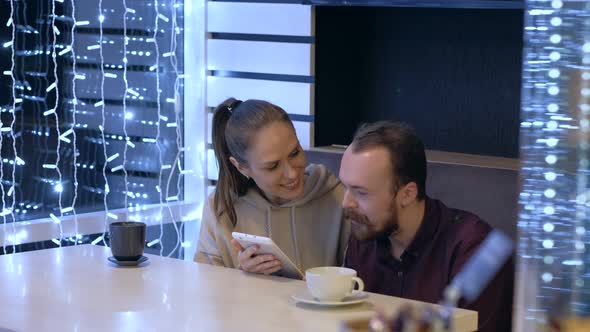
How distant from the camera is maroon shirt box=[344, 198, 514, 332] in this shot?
2475 millimetres

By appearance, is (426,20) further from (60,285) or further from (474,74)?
(60,285)

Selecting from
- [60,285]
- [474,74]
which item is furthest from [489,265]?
[474,74]

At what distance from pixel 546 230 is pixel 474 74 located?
9.27 ft

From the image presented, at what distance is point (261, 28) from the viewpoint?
4.40 metres

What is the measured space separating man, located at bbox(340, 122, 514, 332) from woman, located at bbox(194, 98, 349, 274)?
0.92 feet

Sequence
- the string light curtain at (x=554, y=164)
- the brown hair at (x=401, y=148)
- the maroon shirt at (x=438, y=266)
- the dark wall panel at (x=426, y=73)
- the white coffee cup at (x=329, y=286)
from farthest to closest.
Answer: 1. the dark wall panel at (x=426, y=73)
2. the brown hair at (x=401, y=148)
3. the maroon shirt at (x=438, y=266)
4. the white coffee cup at (x=329, y=286)
5. the string light curtain at (x=554, y=164)

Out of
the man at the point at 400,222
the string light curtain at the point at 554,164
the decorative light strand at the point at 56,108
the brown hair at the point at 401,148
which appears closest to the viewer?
the string light curtain at the point at 554,164

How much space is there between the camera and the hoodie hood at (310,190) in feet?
10.0

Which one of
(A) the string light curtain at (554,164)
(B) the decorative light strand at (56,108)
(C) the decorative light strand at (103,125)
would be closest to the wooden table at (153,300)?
(A) the string light curtain at (554,164)

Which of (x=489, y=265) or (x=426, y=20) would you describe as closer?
(x=489, y=265)

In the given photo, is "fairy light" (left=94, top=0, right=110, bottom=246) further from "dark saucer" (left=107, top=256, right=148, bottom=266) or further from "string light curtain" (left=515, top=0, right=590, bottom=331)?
"string light curtain" (left=515, top=0, right=590, bottom=331)

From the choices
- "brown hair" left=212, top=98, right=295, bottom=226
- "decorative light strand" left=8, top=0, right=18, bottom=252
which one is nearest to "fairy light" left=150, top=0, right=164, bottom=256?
"decorative light strand" left=8, top=0, right=18, bottom=252

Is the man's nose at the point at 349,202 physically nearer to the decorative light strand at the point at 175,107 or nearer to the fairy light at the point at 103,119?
the fairy light at the point at 103,119

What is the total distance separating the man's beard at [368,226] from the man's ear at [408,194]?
1.6 inches
